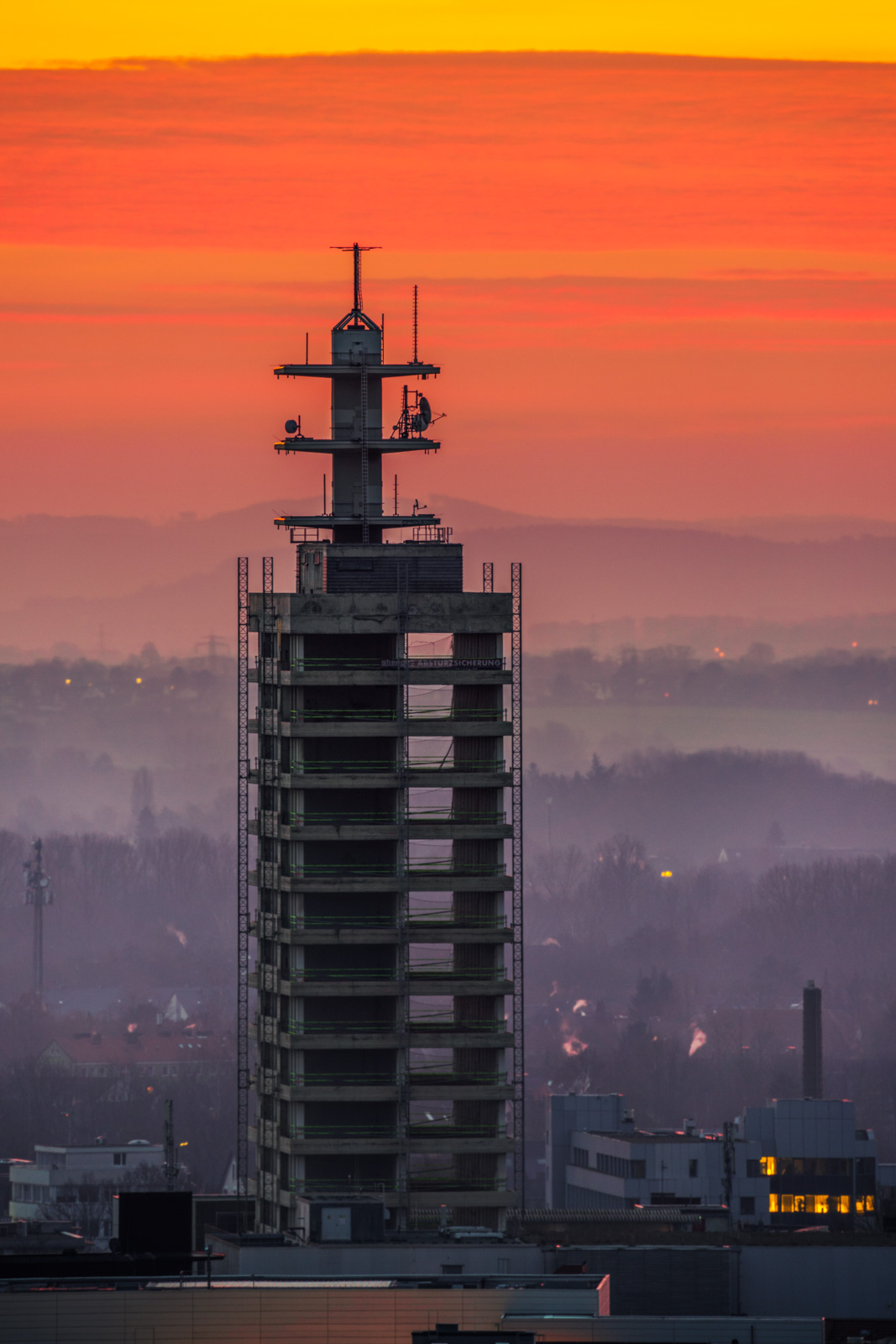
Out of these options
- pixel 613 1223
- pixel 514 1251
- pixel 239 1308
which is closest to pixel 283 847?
pixel 613 1223

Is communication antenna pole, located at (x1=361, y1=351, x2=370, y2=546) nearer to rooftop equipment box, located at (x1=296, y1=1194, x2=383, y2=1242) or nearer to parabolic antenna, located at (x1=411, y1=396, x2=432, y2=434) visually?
parabolic antenna, located at (x1=411, y1=396, x2=432, y2=434)

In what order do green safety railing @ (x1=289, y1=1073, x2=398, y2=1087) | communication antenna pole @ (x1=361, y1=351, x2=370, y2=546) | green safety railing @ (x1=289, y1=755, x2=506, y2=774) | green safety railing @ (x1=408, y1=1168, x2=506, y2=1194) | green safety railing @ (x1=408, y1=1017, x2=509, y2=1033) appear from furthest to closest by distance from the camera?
1. communication antenna pole @ (x1=361, y1=351, x2=370, y2=546)
2. green safety railing @ (x1=289, y1=755, x2=506, y2=774)
3. green safety railing @ (x1=408, y1=1017, x2=509, y2=1033)
4. green safety railing @ (x1=289, y1=1073, x2=398, y2=1087)
5. green safety railing @ (x1=408, y1=1168, x2=506, y2=1194)

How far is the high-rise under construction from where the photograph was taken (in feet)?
493

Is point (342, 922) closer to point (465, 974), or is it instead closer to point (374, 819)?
point (374, 819)

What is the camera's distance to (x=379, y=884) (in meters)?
152

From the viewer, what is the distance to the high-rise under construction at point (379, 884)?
15012cm

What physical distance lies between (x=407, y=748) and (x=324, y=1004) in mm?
12645

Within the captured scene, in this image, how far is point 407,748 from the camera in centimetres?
15225

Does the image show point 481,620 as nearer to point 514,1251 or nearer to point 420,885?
point 420,885

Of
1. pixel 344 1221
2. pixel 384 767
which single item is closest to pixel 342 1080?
pixel 384 767

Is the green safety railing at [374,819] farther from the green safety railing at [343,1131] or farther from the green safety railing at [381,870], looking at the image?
the green safety railing at [343,1131]

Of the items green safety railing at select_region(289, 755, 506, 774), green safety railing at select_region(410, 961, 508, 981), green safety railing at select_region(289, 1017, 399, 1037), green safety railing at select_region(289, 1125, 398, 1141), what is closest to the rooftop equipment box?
green safety railing at select_region(289, 1125, 398, 1141)

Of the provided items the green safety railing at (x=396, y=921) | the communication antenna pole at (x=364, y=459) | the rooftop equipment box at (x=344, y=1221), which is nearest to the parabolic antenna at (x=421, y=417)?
the communication antenna pole at (x=364, y=459)

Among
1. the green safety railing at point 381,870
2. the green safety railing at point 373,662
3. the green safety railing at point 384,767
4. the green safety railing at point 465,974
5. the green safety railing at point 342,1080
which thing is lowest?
the green safety railing at point 342,1080
